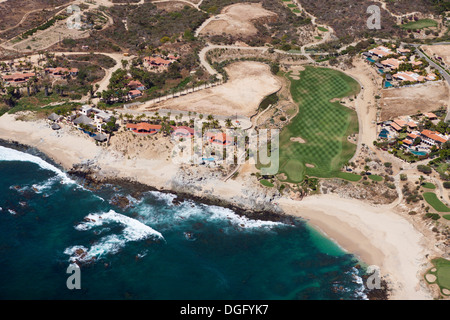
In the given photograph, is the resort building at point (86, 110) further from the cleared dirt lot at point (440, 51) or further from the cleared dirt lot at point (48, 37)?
the cleared dirt lot at point (440, 51)

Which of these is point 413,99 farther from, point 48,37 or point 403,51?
point 48,37

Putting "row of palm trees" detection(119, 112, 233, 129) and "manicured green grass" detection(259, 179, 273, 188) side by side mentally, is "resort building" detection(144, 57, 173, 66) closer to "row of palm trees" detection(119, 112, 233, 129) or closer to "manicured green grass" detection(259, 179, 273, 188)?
"row of palm trees" detection(119, 112, 233, 129)

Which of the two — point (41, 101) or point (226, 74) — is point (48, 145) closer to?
point (41, 101)

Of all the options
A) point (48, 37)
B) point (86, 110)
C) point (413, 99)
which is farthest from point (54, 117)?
point (413, 99)

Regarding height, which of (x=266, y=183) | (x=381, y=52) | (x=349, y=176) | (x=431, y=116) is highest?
(x=381, y=52)

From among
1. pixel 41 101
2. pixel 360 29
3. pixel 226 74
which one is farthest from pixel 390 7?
pixel 41 101
